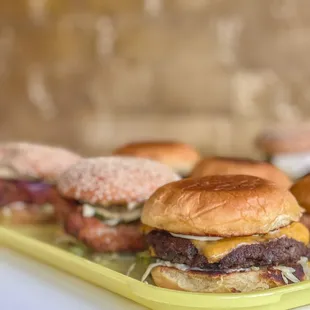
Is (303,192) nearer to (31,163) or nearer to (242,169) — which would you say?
(242,169)

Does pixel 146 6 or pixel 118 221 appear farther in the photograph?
pixel 146 6

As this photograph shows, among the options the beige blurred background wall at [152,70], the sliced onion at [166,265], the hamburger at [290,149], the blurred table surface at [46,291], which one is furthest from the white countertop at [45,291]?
the beige blurred background wall at [152,70]

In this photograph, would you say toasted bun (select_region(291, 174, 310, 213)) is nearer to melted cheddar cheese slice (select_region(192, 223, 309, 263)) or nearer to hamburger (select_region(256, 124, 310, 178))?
melted cheddar cheese slice (select_region(192, 223, 309, 263))

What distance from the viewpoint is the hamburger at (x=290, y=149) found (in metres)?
2.53

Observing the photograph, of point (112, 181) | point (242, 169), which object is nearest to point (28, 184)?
point (112, 181)

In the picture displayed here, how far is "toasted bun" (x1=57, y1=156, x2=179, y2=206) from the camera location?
5.44 feet

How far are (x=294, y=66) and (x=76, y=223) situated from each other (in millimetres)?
1965

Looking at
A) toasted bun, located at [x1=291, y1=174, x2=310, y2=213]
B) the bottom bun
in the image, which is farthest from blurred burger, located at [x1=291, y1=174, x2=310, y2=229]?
the bottom bun

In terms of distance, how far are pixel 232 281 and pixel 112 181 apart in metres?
0.49

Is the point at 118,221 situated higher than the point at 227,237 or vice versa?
the point at 227,237

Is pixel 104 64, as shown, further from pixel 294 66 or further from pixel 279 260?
pixel 279 260

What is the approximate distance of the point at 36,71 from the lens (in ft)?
13.0

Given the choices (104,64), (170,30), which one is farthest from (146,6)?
(104,64)

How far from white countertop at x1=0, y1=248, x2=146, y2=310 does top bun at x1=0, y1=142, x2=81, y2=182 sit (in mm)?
445
